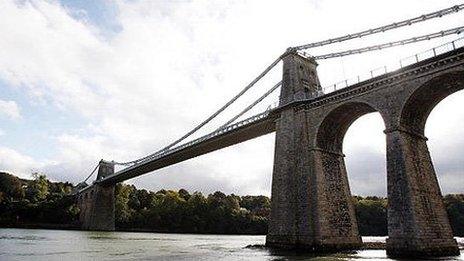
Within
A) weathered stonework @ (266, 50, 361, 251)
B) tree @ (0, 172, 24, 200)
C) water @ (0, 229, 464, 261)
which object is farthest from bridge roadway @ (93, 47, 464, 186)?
tree @ (0, 172, 24, 200)

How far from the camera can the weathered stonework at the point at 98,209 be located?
67.0 meters

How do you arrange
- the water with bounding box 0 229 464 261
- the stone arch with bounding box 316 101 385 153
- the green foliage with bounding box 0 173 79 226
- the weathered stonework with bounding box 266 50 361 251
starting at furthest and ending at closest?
the green foliage with bounding box 0 173 79 226 → the stone arch with bounding box 316 101 385 153 → the weathered stonework with bounding box 266 50 361 251 → the water with bounding box 0 229 464 261

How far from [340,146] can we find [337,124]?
1.89 meters

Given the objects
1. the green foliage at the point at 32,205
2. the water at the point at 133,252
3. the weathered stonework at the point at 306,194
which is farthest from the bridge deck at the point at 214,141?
the green foliage at the point at 32,205

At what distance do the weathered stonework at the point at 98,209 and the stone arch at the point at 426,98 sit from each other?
5679 centimetres

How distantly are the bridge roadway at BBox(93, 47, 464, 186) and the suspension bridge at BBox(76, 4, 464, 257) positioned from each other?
3.0 inches

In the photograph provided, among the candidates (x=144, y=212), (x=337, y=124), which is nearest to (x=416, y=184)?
(x=337, y=124)

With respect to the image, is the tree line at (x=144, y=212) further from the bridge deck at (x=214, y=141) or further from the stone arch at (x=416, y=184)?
the stone arch at (x=416, y=184)

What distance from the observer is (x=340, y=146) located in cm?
2947

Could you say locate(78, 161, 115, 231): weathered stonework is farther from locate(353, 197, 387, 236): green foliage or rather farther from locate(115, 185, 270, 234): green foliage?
locate(353, 197, 387, 236): green foliage

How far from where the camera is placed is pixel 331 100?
26.9 metres

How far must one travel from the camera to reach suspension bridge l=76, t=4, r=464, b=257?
67.2 feet

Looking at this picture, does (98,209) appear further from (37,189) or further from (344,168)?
(344,168)

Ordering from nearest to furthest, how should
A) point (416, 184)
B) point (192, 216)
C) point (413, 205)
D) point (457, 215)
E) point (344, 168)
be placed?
point (413, 205) < point (416, 184) < point (344, 168) < point (457, 215) < point (192, 216)
